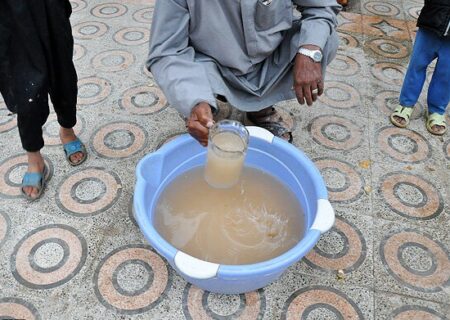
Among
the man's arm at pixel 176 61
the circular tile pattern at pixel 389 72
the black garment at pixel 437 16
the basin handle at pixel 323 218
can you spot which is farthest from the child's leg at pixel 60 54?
the circular tile pattern at pixel 389 72

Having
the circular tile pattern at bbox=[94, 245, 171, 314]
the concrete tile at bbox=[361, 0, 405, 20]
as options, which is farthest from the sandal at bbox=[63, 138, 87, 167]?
the concrete tile at bbox=[361, 0, 405, 20]

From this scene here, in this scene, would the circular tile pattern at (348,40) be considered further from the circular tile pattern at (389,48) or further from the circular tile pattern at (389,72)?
the circular tile pattern at (389,72)

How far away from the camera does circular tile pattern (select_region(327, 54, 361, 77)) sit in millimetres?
2246

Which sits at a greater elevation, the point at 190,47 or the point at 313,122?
the point at 190,47

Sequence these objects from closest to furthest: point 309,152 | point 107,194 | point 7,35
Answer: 1. point 7,35
2. point 107,194
3. point 309,152

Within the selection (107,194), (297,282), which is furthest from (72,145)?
(297,282)

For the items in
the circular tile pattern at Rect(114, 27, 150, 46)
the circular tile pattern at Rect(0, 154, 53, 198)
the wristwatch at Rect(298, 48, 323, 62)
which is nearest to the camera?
the wristwatch at Rect(298, 48, 323, 62)

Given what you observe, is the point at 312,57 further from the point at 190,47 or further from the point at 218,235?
the point at 218,235

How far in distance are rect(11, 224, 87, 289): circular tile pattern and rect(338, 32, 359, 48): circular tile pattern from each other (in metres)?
1.95

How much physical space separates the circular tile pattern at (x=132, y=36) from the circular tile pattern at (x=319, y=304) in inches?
69.1

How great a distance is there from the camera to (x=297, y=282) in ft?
4.13

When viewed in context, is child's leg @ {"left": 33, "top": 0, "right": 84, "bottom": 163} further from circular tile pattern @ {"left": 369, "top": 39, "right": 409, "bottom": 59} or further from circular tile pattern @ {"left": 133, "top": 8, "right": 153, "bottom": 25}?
circular tile pattern @ {"left": 369, "top": 39, "right": 409, "bottom": 59}

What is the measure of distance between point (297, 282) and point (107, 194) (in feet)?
2.45

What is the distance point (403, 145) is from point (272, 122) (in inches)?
23.7
